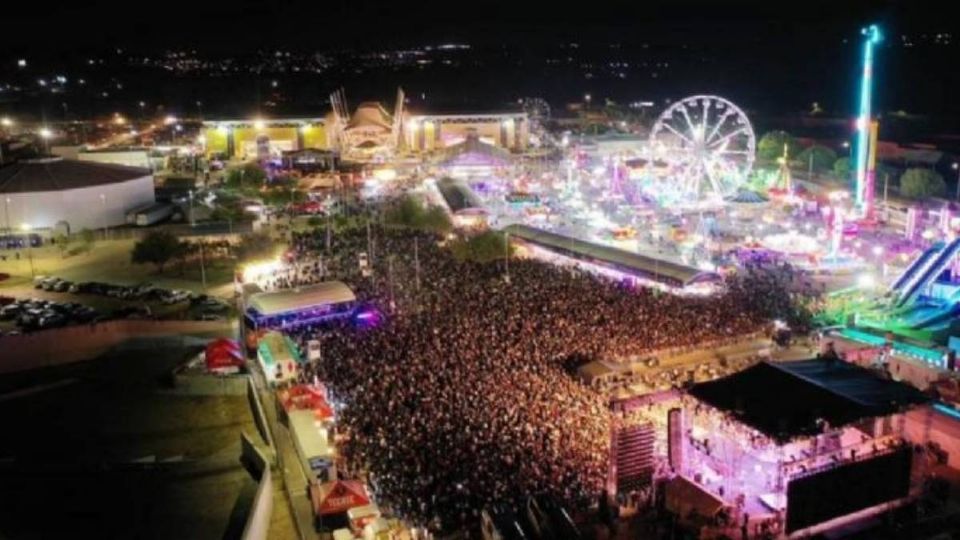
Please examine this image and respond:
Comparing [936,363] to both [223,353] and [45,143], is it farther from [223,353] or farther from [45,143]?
[45,143]

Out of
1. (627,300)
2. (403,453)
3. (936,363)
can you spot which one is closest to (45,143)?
(627,300)

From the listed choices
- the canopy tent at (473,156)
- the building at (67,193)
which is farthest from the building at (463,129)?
the building at (67,193)

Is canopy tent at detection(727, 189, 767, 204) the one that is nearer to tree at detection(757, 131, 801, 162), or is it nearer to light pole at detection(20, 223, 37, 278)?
Result: tree at detection(757, 131, 801, 162)

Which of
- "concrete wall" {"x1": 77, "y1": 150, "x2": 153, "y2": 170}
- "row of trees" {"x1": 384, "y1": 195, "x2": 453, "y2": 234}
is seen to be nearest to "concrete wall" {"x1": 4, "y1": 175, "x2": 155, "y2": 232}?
"concrete wall" {"x1": 77, "y1": 150, "x2": 153, "y2": 170}

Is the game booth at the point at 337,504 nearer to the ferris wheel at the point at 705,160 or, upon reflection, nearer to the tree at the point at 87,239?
the tree at the point at 87,239

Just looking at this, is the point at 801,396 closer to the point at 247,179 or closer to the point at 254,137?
the point at 247,179

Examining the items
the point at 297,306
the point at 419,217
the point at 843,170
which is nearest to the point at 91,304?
the point at 297,306

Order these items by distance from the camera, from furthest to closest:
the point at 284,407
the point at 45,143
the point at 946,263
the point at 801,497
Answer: the point at 45,143, the point at 946,263, the point at 284,407, the point at 801,497
